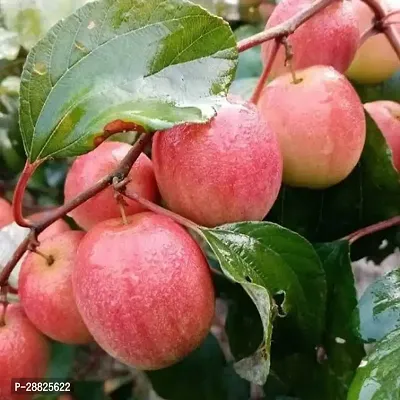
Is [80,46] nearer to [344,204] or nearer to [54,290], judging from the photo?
[54,290]

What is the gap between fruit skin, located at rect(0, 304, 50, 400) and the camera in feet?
1.72

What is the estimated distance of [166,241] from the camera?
0.45 metres

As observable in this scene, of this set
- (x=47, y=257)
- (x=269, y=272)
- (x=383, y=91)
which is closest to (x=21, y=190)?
(x=47, y=257)

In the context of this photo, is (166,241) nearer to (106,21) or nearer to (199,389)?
(106,21)

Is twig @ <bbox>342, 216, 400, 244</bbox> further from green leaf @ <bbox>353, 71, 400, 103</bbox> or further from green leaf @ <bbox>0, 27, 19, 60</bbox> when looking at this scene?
green leaf @ <bbox>0, 27, 19, 60</bbox>

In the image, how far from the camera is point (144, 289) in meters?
0.44

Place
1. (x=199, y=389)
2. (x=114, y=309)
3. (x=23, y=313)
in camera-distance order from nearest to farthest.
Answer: (x=114, y=309) < (x=23, y=313) < (x=199, y=389)

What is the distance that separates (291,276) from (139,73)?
0.57 ft

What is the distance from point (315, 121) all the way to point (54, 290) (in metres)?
0.21

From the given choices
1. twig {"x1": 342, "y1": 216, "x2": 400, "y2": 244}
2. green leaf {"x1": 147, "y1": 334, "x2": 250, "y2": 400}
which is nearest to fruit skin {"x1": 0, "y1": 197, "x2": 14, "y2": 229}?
green leaf {"x1": 147, "y1": 334, "x2": 250, "y2": 400}

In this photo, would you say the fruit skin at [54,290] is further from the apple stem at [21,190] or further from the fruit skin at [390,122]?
the fruit skin at [390,122]

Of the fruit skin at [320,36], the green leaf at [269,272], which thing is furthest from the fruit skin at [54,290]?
the fruit skin at [320,36]

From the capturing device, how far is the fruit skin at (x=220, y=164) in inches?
17.9

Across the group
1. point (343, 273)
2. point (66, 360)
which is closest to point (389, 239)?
point (343, 273)
